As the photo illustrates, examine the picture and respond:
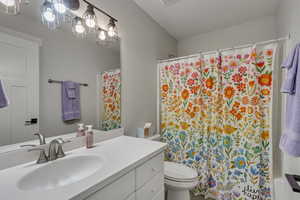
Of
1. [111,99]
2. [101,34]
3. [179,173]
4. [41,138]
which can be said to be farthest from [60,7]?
[179,173]

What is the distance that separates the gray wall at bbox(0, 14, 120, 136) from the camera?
3.19ft

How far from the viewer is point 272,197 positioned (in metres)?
1.36

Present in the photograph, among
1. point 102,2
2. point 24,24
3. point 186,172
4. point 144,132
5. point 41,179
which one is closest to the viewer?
point 41,179

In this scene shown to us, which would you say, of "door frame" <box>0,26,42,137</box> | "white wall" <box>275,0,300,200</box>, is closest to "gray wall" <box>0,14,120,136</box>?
"door frame" <box>0,26,42,137</box>

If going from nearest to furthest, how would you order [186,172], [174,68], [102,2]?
[102,2]
[186,172]
[174,68]

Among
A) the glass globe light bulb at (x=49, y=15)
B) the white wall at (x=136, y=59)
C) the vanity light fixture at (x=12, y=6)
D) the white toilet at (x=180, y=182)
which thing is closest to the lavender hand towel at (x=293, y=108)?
the white toilet at (x=180, y=182)

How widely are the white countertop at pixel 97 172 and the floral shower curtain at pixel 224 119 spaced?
0.78 metres

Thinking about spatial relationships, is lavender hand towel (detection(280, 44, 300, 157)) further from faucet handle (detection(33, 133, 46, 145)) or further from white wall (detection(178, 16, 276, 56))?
faucet handle (detection(33, 133, 46, 145))

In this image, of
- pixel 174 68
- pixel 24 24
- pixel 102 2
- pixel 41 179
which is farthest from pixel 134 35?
pixel 41 179

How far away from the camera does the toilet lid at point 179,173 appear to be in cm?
135

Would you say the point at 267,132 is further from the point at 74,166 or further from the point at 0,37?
the point at 0,37

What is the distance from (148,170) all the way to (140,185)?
111 mm

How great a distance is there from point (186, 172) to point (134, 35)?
1710 mm

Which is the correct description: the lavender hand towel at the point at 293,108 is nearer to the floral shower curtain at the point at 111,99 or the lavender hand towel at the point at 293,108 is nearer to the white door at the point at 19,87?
the floral shower curtain at the point at 111,99
